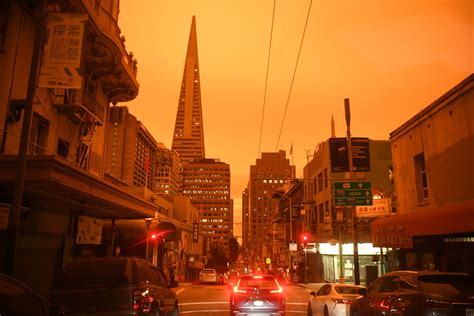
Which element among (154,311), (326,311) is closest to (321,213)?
(326,311)

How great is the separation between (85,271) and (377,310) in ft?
20.3

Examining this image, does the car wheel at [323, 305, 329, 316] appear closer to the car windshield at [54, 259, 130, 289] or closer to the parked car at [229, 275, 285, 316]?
the parked car at [229, 275, 285, 316]

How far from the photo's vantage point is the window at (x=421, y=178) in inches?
771

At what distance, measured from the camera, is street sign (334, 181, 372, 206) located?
856 inches

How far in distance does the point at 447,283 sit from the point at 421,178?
40.2 ft

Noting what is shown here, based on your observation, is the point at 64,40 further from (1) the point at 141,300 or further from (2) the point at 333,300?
(2) the point at 333,300

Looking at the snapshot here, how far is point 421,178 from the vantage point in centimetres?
1989

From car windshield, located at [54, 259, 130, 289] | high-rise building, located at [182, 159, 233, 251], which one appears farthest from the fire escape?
high-rise building, located at [182, 159, 233, 251]

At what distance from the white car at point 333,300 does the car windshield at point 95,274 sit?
7537mm

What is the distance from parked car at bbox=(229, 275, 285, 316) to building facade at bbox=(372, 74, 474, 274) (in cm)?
596

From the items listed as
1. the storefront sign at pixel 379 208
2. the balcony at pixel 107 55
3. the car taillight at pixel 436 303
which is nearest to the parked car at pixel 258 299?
the car taillight at pixel 436 303

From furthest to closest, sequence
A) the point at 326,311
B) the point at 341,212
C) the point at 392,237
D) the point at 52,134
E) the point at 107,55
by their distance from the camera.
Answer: the point at 341,212
the point at 392,237
the point at 107,55
the point at 52,134
the point at 326,311

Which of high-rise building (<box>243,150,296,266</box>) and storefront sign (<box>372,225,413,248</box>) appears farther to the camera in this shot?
high-rise building (<box>243,150,296,266</box>)

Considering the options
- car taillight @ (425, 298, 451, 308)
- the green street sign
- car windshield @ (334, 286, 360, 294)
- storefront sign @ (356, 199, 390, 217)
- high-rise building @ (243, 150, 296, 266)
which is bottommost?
car windshield @ (334, 286, 360, 294)
